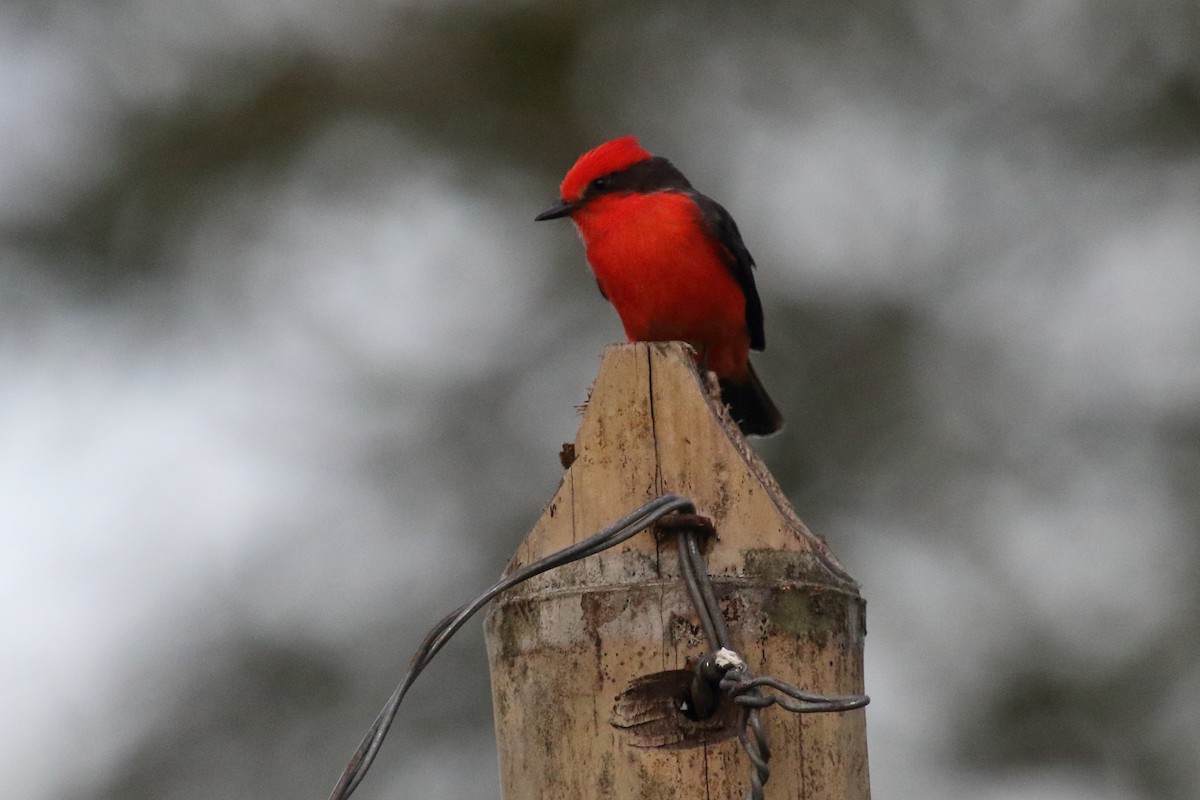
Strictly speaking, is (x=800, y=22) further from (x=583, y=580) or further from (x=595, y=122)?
(x=583, y=580)

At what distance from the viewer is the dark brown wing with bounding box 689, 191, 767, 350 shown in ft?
19.0

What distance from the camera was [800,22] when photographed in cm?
1066

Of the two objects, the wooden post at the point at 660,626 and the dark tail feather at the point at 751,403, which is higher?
the dark tail feather at the point at 751,403

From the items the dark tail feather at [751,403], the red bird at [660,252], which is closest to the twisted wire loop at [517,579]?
the red bird at [660,252]

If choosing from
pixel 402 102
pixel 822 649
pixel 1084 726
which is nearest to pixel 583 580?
pixel 822 649

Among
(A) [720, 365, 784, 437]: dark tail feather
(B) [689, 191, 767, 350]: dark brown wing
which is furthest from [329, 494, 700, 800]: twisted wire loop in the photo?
(A) [720, 365, 784, 437]: dark tail feather

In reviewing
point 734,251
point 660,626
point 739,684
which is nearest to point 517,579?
point 660,626

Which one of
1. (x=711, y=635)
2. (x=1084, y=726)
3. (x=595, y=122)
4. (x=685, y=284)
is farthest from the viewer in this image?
(x=595, y=122)

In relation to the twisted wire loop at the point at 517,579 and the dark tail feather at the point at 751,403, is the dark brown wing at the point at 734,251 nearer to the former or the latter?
the dark tail feather at the point at 751,403

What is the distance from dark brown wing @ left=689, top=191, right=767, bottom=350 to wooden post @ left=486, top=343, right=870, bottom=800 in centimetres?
328

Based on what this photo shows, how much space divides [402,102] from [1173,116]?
4631 mm

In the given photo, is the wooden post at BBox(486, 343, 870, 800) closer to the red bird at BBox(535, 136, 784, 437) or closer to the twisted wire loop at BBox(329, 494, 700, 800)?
the twisted wire loop at BBox(329, 494, 700, 800)

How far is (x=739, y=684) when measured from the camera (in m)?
2.31

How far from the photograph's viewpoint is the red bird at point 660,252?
559cm
